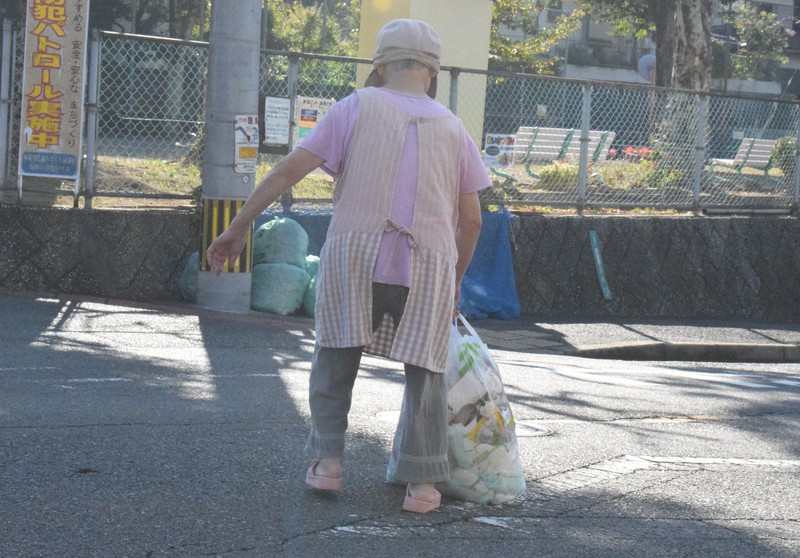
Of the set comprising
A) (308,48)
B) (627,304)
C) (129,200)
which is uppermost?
(308,48)

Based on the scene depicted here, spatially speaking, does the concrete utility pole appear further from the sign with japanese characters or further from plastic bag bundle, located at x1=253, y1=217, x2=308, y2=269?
the sign with japanese characters

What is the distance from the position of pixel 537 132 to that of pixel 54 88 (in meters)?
5.42

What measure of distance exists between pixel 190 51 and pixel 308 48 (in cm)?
4719

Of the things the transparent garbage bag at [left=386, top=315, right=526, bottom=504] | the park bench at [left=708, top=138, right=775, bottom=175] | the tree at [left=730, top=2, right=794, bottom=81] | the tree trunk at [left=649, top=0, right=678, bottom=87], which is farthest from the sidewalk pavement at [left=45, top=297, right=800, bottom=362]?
the tree at [left=730, top=2, right=794, bottom=81]

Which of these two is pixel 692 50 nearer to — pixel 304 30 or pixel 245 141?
pixel 245 141

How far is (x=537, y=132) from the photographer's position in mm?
13383

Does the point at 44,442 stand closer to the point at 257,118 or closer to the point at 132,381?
the point at 132,381

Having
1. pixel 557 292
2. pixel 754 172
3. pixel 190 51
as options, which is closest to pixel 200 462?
pixel 190 51

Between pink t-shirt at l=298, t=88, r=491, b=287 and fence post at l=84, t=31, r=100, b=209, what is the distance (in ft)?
22.4

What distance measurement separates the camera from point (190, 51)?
36.7 ft

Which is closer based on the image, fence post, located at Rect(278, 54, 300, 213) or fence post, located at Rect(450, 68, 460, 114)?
fence post, located at Rect(278, 54, 300, 213)

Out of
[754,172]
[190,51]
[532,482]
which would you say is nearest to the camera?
[532,482]

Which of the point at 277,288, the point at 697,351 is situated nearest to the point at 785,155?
the point at 697,351

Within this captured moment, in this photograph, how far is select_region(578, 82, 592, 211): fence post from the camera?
Result: 13.1m
